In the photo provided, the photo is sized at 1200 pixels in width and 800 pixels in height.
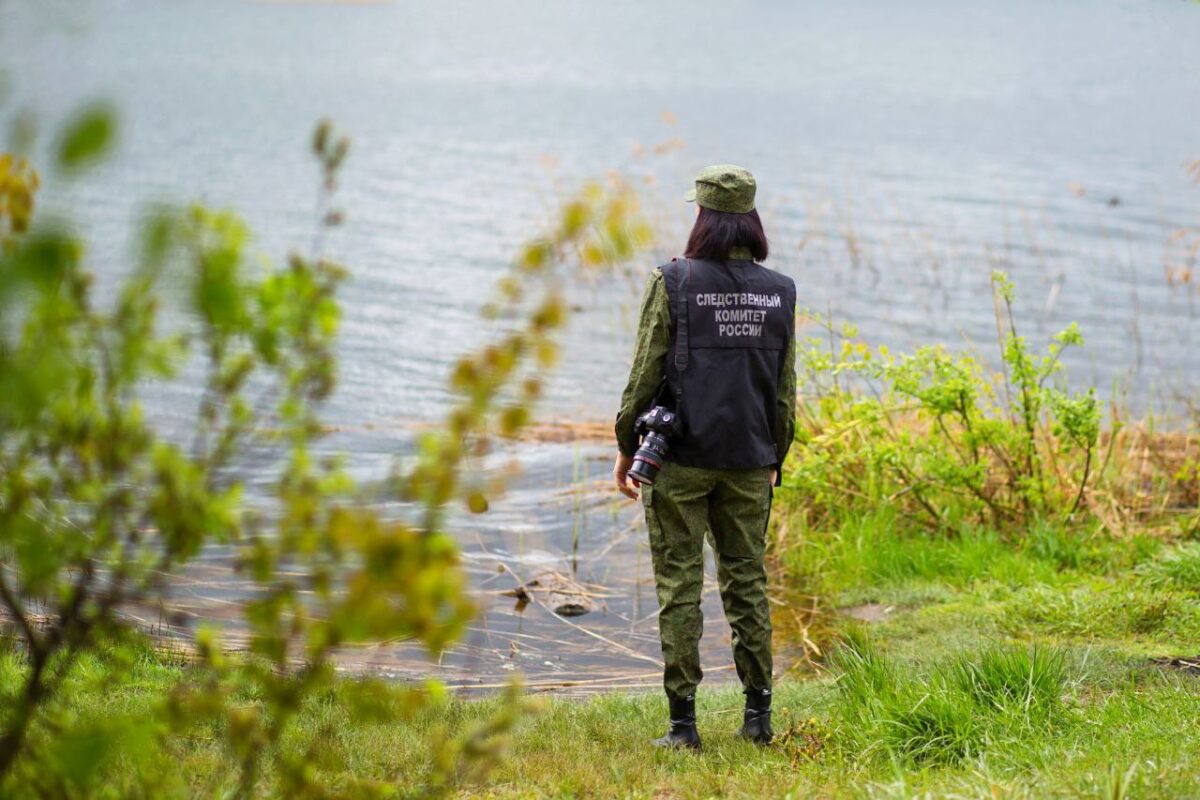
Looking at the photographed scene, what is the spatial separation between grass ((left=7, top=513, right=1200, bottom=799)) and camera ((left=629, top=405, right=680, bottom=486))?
0.99 meters

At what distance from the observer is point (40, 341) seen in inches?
76.9

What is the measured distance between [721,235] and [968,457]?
3946 mm

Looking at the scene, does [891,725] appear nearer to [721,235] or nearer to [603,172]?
[721,235]

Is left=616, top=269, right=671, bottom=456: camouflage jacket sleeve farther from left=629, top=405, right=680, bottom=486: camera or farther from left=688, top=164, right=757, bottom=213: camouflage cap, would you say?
left=688, top=164, right=757, bottom=213: camouflage cap

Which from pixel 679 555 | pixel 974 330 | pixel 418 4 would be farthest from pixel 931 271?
pixel 418 4

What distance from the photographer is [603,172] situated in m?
25.3

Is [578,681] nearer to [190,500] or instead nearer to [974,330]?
[190,500]

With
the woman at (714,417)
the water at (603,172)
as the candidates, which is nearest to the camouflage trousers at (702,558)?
the woman at (714,417)

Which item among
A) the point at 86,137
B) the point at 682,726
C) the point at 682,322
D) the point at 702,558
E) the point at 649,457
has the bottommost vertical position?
the point at 682,726

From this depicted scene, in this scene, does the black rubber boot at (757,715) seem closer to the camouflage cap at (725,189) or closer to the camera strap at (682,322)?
the camera strap at (682,322)

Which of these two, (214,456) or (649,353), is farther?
(649,353)

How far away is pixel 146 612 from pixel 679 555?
3.07 metres

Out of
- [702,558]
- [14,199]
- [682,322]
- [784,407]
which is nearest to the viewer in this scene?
[14,199]

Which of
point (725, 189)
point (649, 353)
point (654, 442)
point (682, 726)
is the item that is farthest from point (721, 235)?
point (682, 726)
